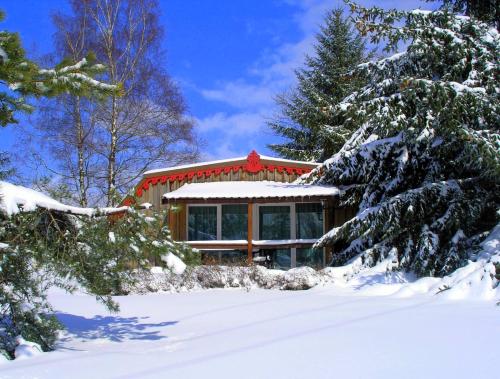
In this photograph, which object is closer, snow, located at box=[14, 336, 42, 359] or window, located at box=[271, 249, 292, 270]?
snow, located at box=[14, 336, 42, 359]

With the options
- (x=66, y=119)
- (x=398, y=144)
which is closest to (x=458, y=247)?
(x=398, y=144)

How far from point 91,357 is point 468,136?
21.0 feet

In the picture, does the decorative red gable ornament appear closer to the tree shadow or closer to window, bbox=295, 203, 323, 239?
window, bbox=295, 203, 323, 239

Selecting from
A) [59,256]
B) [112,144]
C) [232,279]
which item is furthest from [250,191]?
[112,144]

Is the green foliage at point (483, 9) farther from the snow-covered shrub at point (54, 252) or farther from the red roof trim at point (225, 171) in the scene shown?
the snow-covered shrub at point (54, 252)

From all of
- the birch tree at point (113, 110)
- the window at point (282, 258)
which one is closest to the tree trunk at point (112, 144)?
the birch tree at point (113, 110)

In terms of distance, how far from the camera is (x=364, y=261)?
1001 centimetres

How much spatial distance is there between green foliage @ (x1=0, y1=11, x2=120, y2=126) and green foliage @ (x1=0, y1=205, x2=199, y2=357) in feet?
3.57

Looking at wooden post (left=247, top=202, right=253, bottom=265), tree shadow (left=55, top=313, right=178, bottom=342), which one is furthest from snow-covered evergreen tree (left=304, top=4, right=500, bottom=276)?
tree shadow (left=55, top=313, right=178, bottom=342)

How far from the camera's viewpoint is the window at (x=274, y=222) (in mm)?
13633

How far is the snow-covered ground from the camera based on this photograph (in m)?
4.09

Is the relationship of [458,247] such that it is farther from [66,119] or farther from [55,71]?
[66,119]

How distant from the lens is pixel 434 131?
31.0 feet

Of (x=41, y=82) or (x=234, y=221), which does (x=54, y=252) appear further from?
(x=234, y=221)
